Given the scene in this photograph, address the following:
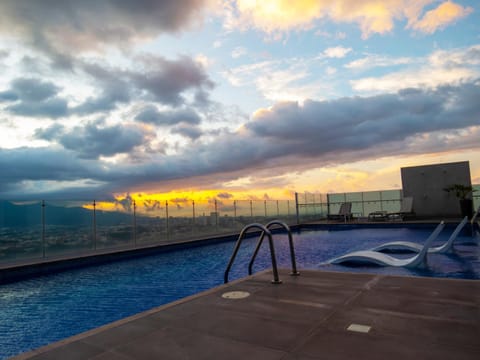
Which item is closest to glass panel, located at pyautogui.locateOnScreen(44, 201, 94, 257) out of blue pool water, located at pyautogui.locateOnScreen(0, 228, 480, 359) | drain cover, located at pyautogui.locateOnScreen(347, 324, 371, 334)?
blue pool water, located at pyautogui.locateOnScreen(0, 228, 480, 359)

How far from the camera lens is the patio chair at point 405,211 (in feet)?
64.2

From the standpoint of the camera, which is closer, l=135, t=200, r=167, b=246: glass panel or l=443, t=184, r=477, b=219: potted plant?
l=135, t=200, r=167, b=246: glass panel

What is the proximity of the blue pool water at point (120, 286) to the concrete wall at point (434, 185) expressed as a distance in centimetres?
1029

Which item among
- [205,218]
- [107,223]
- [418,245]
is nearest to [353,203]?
[205,218]

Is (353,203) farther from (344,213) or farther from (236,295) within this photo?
(236,295)

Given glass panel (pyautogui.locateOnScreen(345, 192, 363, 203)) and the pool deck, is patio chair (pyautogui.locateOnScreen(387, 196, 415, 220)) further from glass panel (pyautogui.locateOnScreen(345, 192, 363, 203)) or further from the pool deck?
the pool deck

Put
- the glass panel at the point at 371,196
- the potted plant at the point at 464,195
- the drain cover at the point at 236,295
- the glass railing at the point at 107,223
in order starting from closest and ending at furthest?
1. the drain cover at the point at 236,295
2. the glass railing at the point at 107,223
3. the potted plant at the point at 464,195
4. the glass panel at the point at 371,196

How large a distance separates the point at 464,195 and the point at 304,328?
19514 millimetres

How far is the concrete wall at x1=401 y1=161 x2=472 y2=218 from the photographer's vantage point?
20.0 m

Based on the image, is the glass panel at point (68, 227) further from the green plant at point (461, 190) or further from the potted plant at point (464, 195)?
the green plant at point (461, 190)

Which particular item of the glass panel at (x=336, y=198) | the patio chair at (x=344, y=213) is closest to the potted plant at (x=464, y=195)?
the patio chair at (x=344, y=213)

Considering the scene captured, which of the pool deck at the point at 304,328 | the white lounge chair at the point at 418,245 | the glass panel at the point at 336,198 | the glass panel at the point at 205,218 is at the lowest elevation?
the white lounge chair at the point at 418,245

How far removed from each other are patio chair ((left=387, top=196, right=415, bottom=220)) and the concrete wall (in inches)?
49.0

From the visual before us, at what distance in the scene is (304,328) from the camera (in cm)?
283
